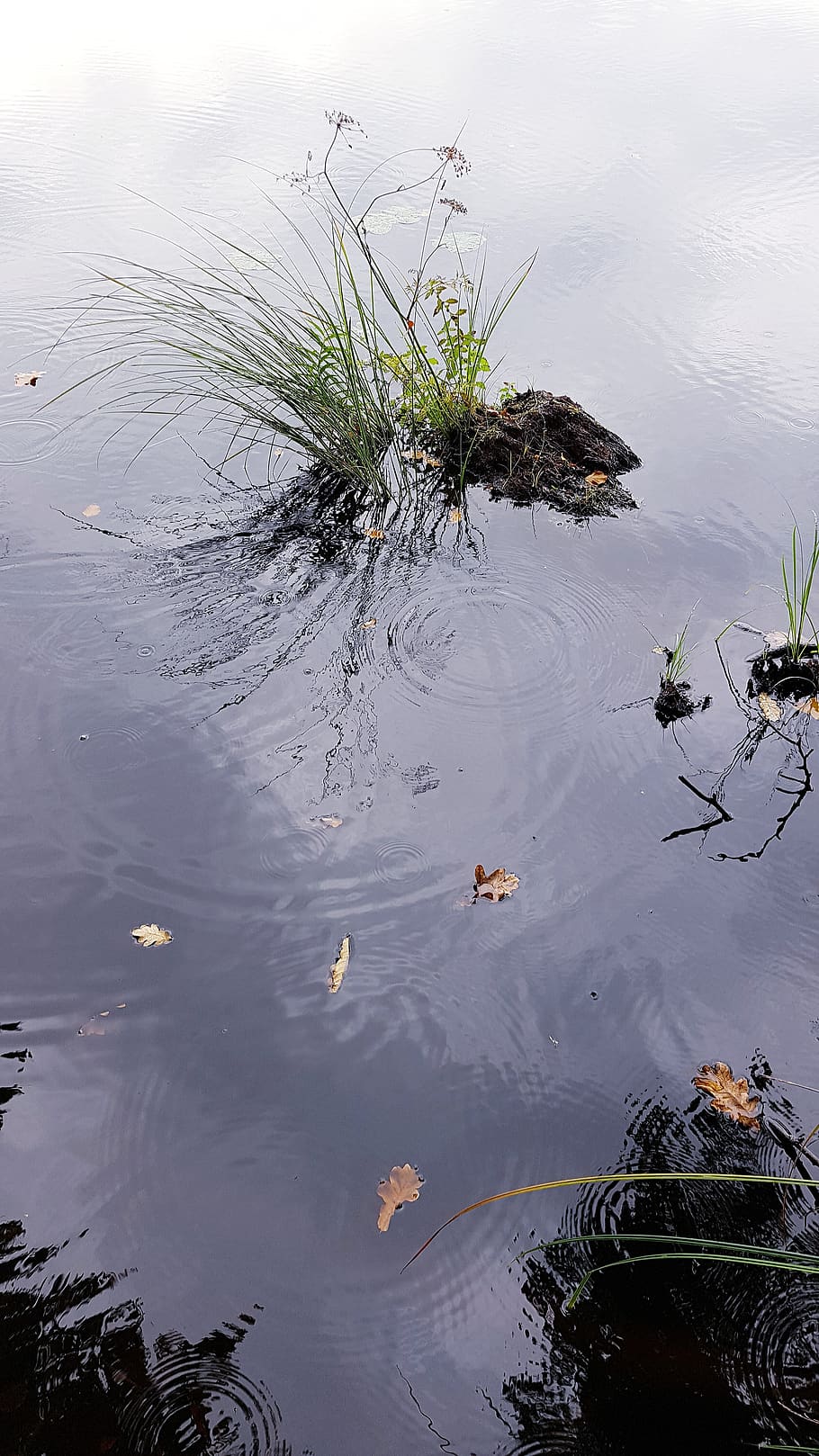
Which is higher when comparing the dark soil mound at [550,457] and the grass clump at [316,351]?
the grass clump at [316,351]

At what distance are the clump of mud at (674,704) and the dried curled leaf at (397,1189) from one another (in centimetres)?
131

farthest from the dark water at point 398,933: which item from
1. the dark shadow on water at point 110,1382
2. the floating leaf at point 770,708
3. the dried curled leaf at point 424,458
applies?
the dried curled leaf at point 424,458

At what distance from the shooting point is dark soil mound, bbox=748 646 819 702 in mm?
2449

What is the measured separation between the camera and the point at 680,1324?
141 cm

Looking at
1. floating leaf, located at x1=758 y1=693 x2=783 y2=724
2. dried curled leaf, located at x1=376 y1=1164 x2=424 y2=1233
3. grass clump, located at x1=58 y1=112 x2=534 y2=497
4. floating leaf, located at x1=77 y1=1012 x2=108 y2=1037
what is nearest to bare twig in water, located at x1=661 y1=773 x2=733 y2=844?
floating leaf, located at x1=758 y1=693 x2=783 y2=724

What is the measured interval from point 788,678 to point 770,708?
13cm

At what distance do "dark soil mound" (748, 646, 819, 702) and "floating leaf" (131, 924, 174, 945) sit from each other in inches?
64.6

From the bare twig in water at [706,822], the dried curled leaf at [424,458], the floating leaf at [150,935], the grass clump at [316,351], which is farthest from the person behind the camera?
the dried curled leaf at [424,458]

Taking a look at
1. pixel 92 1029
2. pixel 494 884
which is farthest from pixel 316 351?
pixel 92 1029

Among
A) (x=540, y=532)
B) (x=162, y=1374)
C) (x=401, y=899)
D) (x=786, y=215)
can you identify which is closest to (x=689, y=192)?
(x=786, y=215)

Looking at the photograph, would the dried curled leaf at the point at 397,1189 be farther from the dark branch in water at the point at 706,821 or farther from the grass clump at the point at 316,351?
the grass clump at the point at 316,351

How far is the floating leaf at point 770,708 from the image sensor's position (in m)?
2.39

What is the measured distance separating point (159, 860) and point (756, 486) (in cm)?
233

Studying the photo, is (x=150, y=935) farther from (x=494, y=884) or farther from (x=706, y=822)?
(x=706, y=822)
